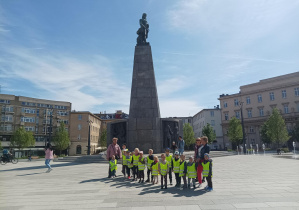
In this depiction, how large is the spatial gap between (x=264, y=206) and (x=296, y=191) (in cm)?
237

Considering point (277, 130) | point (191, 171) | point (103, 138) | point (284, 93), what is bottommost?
point (191, 171)

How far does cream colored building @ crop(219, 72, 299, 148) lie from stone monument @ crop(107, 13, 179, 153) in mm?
35156

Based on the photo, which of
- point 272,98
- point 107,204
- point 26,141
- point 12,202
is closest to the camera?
point 107,204

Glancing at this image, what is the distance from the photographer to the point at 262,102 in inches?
2077

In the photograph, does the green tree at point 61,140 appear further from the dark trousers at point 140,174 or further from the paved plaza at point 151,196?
the dark trousers at point 140,174

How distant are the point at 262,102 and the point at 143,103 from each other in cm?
4442

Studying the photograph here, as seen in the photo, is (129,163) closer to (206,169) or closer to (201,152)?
(201,152)

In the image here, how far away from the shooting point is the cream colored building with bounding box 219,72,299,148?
157 feet

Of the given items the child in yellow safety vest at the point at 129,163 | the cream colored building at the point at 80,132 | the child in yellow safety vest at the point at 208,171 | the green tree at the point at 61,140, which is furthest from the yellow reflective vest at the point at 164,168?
the cream colored building at the point at 80,132

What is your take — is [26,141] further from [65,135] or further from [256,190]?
[256,190]

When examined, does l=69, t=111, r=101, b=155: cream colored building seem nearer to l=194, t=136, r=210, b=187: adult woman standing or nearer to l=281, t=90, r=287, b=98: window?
l=281, t=90, r=287, b=98: window

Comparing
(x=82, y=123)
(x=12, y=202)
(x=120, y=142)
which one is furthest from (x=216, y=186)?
(x=82, y=123)

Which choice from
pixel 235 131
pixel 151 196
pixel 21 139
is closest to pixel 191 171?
pixel 151 196

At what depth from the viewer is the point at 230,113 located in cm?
5891
